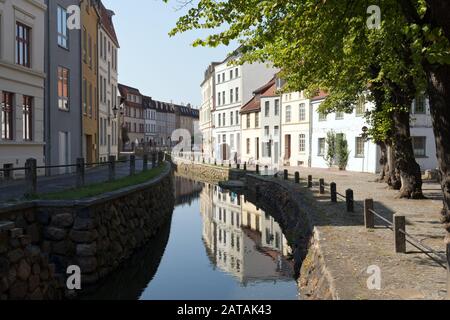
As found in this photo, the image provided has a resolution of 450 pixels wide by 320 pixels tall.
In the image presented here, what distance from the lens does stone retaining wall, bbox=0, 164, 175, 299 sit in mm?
Result: 8234

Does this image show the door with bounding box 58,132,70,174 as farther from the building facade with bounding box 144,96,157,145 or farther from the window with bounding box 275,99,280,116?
the building facade with bounding box 144,96,157,145

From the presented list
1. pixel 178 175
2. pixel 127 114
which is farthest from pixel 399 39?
pixel 127 114

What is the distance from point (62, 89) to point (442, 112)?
1846 cm

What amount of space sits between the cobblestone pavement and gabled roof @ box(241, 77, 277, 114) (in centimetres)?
3055

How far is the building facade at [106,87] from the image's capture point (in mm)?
32456

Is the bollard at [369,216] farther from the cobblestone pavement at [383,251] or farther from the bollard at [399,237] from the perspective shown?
the bollard at [399,237]

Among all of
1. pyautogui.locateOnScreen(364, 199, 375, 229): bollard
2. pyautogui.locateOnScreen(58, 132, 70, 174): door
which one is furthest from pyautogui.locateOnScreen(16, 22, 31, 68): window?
pyautogui.locateOnScreen(364, 199, 375, 229): bollard

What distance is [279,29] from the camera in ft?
34.8

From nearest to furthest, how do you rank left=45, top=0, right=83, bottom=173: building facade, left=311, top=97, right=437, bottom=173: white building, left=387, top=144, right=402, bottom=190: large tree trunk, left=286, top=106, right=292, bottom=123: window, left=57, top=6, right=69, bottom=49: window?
left=387, top=144, right=402, bottom=190: large tree trunk → left=45, top=0, right=83, bottom=173: building facade → left=57, top=6, right=69, bottom=49: window → left=311, top=97, right=437, bottom=173: white building → left=286, top=106, right=292, bottom=123: window

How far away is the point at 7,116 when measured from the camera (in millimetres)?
16984

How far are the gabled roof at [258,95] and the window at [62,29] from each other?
25.4m

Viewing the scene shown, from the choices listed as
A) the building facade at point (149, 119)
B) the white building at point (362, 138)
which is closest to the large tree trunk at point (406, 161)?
the white building at point (362, 138)

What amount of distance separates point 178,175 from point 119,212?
127ft

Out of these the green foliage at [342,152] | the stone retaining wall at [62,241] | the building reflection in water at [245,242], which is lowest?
the building reflection in water at [245,242]
